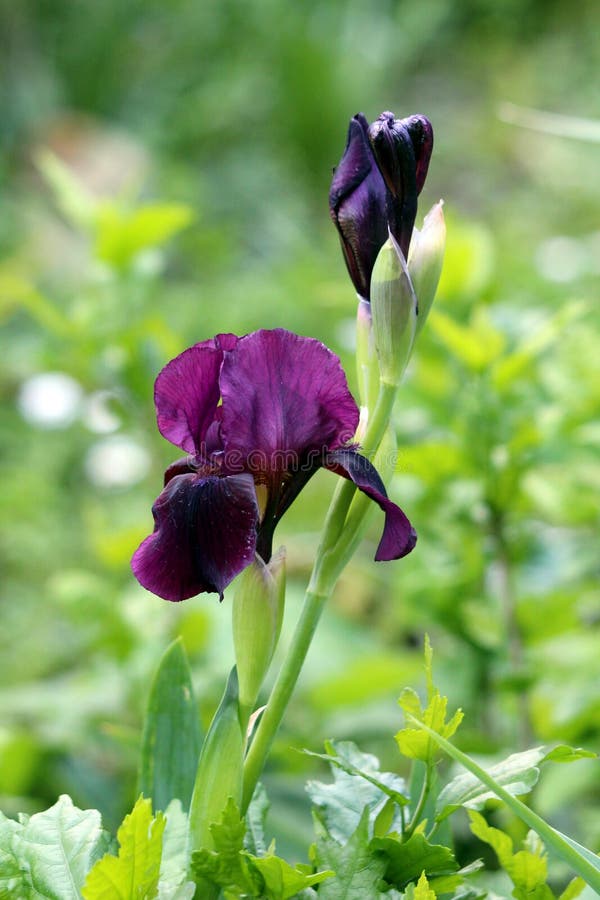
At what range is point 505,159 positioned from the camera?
13.5ft

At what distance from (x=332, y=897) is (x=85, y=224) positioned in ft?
3.21

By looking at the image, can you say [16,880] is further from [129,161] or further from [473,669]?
[129,161]

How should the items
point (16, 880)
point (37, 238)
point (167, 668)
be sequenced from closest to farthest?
1. point (16, 880)
2. point (167, 668)
3. point (37, 238)

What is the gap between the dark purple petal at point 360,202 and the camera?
572 millimetres

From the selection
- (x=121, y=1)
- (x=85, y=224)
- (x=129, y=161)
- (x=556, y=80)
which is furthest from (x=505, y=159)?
(x=85, y=224)

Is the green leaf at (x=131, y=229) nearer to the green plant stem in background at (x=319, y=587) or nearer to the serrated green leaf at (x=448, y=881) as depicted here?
the green plant stem in background at (x=319, y=587)

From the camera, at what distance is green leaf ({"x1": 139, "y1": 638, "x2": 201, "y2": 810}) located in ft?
2.23

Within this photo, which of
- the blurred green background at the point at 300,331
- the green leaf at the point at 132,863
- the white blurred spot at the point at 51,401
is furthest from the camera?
the white blurred spot at the point at 51,401

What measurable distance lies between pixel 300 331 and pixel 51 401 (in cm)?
69

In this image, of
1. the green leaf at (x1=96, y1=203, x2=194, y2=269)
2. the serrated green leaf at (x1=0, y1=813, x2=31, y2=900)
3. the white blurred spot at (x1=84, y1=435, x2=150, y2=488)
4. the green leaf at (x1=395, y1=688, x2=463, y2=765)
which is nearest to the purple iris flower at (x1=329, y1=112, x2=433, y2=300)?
the green leaf at (x1=395, y1=688, x2=463, y2=765)

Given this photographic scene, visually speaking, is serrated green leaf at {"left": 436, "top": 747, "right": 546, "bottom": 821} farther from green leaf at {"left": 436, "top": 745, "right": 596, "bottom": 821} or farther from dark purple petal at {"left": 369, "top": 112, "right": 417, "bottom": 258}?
dark purple petal at {"left": 369, "top": 112, "right": 417, "bottom": 258}

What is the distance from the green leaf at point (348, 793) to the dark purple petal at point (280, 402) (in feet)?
0.52

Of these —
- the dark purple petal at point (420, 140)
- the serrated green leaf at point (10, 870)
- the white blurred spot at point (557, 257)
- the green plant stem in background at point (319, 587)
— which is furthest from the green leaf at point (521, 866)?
the white blurred spot at point (557, 257)

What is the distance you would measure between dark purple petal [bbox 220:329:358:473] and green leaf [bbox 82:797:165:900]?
0.59ft
